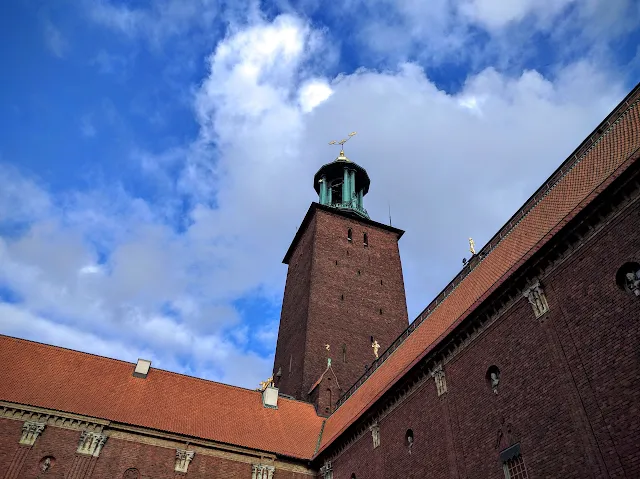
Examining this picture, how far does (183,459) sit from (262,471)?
11.1 feet

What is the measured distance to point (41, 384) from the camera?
2314 cm

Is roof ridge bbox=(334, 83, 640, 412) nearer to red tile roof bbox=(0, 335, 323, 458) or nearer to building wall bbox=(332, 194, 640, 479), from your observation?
building wall bbox=(332, 194, 640, 479)

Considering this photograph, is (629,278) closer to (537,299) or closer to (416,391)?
(537,299)

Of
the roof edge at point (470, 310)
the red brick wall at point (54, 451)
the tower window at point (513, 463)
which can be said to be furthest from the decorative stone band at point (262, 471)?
the tower window at point (513, 463)

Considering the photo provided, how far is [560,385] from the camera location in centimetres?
1193

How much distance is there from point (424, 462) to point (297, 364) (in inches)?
683

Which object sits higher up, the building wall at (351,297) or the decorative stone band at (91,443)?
the building wall at (351,297)

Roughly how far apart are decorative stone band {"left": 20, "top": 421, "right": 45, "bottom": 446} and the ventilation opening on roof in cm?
582

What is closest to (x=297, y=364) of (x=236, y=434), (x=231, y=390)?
(x=231, y=390)

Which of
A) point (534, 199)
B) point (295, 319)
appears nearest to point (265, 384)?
point (295, 319)

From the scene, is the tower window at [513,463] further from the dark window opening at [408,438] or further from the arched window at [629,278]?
the dark window opening at [408,438]

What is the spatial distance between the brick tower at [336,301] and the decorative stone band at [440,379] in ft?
41.7

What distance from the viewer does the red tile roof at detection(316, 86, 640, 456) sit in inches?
519

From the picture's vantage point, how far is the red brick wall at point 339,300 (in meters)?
33.1
